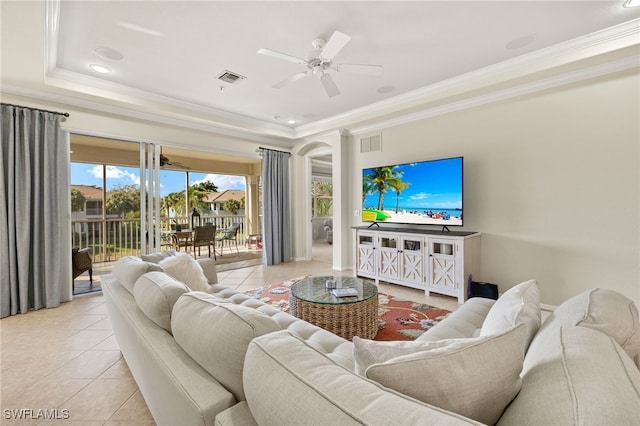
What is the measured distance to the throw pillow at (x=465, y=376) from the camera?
671mm

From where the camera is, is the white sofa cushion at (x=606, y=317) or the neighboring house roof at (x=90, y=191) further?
the neighboring house roof at (x=90, y=191)

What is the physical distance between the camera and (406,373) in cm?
70

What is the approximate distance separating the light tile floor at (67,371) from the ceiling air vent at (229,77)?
291 cm

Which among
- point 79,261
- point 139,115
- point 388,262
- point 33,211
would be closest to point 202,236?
point 79,261

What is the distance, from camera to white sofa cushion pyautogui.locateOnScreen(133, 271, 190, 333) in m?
1.26

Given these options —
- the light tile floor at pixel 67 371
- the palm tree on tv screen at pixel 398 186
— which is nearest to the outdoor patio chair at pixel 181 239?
the light tile floor at pixel 67 371

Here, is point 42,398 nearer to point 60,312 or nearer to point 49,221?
point 60,312

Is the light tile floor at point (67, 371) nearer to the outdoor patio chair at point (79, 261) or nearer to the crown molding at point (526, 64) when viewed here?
the outdoor patio chair at point (79, 261)

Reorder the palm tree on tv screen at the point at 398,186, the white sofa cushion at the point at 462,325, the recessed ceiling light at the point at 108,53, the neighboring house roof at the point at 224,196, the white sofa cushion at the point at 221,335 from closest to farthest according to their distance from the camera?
the white sofa cushion at the point at 221,335 < the white sofa cushion at the point at 462,325 < the recessed ceiling light at the point at 108,53 < the palm tree on tv screen at the point at 398,186 < the neighboring house roof at the point at 224,196

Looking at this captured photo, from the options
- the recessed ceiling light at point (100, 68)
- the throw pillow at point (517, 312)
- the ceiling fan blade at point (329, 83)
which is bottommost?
the throw pillow at point (517, 312)

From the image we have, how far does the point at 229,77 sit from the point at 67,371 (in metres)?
3.11

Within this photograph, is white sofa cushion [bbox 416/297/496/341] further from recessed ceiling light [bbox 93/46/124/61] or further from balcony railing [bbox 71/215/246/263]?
balcony railing [bbox 71/215/246/263]

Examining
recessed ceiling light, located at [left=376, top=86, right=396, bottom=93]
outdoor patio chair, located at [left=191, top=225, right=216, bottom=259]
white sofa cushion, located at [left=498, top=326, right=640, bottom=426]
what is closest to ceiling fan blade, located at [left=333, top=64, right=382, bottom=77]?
recessed ceiling light, located at [left=376, top=86, right=396, bottom=93]

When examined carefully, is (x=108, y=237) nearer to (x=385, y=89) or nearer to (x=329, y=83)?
(x=329, y=83)
